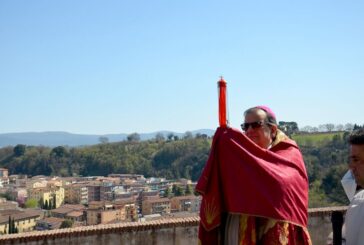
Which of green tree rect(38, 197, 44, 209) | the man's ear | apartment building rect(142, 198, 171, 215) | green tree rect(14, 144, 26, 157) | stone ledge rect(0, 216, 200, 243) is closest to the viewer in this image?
the man's ear

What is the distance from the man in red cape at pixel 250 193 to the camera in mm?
1975

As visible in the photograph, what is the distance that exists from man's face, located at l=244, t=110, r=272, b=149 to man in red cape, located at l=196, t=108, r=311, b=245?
100mm

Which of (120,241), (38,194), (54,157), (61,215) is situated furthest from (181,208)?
(120,241)

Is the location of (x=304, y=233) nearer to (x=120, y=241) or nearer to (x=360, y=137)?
(x=360, y=137)

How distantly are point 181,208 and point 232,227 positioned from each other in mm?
55628

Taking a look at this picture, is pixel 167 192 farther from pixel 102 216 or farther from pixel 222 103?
pixel 222 103

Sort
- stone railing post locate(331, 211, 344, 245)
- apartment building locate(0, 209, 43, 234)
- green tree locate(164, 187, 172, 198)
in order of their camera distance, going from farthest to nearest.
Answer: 1. green tree locate(164, 187, 172, 198)
2. apartment building locate(0, 209, 43, 234)
3. stone railing post locate(331, 211, 344, 245)

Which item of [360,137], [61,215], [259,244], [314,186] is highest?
[360,137]

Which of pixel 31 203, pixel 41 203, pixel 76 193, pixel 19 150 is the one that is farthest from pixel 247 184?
pixel 19 150

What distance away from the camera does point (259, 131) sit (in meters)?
2.18

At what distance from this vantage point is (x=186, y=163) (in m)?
80.9

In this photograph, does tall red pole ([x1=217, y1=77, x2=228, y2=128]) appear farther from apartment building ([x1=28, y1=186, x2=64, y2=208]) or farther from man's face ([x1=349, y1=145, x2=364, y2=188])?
apartment building ([x1=28, y1=186, x2=64, y2=208])

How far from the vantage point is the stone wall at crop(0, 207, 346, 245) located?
480 cm

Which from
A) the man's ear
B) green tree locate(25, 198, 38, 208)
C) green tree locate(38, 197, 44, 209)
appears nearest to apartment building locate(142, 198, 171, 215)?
green tree locate(25, 198, 38, 208)
